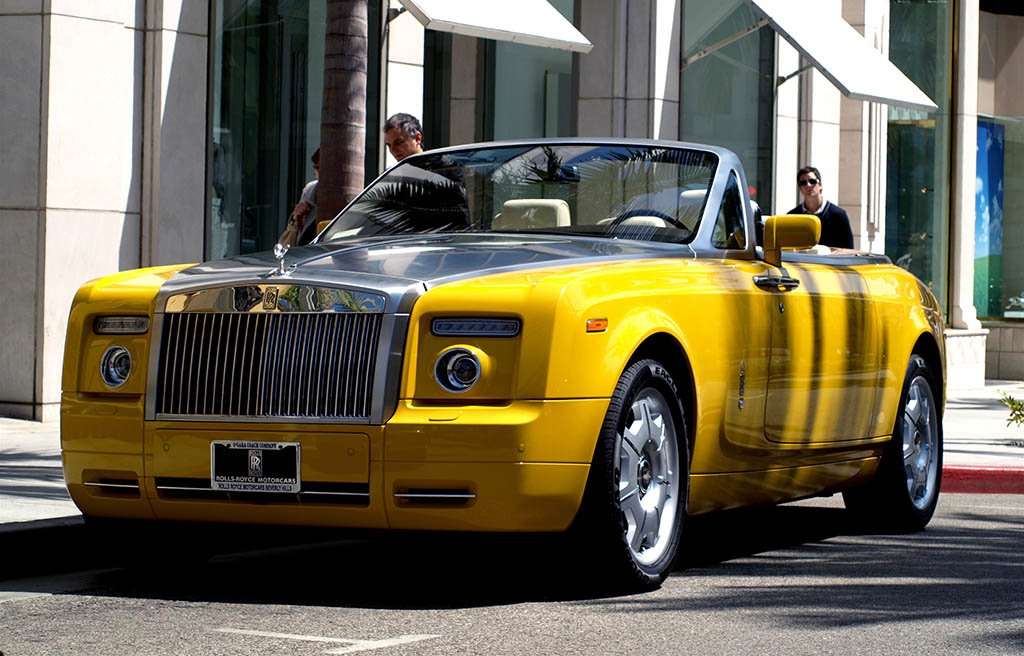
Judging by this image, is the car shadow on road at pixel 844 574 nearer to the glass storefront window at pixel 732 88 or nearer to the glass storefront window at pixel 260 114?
the glass storefront window at pixel 260 114

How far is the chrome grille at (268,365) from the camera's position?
22.0 ft

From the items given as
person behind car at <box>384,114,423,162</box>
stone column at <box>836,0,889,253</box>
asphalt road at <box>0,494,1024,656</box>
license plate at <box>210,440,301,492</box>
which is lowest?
asphalt road at <box>0,494,1024,656</box>

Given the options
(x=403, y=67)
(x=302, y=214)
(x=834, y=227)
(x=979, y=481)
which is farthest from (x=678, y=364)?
(x=403, y=67)

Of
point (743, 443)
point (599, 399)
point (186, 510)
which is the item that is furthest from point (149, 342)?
point (743, 443)

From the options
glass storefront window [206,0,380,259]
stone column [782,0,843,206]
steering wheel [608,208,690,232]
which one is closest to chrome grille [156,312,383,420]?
steering wheel [608,208,690,232]

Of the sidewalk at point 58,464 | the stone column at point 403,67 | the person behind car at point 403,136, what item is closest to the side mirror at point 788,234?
the sidewalk at point 58,464

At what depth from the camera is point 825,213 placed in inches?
535

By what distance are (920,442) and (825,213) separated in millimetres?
3964

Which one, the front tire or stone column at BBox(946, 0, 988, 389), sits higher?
stone column at BBox(946, 0, 988, 389)

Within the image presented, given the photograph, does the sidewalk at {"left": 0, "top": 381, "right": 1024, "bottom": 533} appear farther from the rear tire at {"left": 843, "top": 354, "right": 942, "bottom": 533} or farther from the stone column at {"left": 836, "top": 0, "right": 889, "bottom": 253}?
the stone column at {"left": 836, "top": 0, "right": 889, "bottom": 253}

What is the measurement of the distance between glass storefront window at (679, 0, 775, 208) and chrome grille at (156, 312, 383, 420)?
45.1 feet

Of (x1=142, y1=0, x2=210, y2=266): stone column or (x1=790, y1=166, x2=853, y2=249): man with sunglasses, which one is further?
(x1=142, y1=0, x2=210, y2=266): stone column

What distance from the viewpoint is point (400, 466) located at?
6598 millimetres

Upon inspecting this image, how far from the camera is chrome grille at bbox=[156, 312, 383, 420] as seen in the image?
671 centimetres
